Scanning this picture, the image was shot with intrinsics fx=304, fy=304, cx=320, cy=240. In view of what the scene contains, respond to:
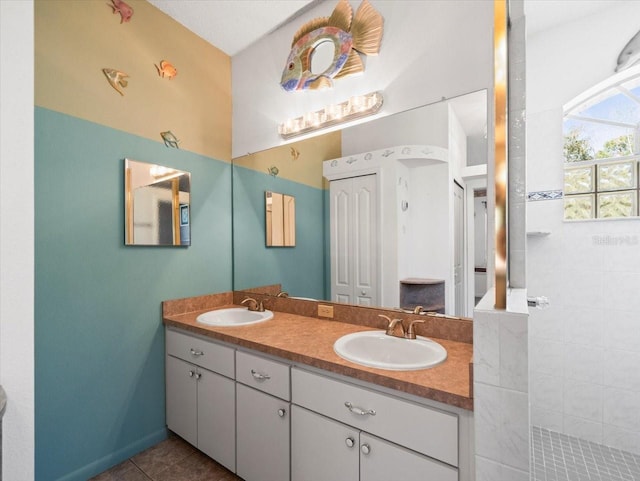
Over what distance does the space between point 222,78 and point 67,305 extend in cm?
188

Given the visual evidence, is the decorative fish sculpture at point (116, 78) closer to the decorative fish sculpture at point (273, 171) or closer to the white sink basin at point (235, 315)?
the decorative fish sculpture at point (273, 171)

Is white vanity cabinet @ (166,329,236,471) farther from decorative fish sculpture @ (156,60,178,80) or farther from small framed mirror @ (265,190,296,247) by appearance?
decorative fish sculpture @ (156,60,178,80)

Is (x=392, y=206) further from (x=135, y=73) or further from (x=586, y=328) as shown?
(x=135, y=73)

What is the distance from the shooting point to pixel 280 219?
88.0 inches

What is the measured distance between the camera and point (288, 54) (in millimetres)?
2104

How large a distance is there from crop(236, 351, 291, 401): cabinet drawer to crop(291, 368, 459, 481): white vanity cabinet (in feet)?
0.20

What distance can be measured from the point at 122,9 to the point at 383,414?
8.37 ft

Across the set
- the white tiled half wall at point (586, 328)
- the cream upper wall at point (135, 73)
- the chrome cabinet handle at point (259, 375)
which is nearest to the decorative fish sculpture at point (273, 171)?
the cream upper wall at point (135, 73)

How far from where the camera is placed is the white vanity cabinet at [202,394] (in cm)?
163

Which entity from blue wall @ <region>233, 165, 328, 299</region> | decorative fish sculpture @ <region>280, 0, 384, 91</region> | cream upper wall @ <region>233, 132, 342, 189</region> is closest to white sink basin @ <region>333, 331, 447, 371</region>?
blue wall @ <region>233, 165, 328, 299</region>

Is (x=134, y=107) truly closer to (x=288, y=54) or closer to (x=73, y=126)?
(x=73, y=126)

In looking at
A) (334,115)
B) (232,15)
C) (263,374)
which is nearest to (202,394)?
(263,374)

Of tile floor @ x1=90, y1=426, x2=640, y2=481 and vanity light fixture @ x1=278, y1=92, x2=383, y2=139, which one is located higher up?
vanity light fixture @ x1=278, y1=92, x2=383, y2=139

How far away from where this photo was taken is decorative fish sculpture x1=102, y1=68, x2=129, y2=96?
1.75 m
